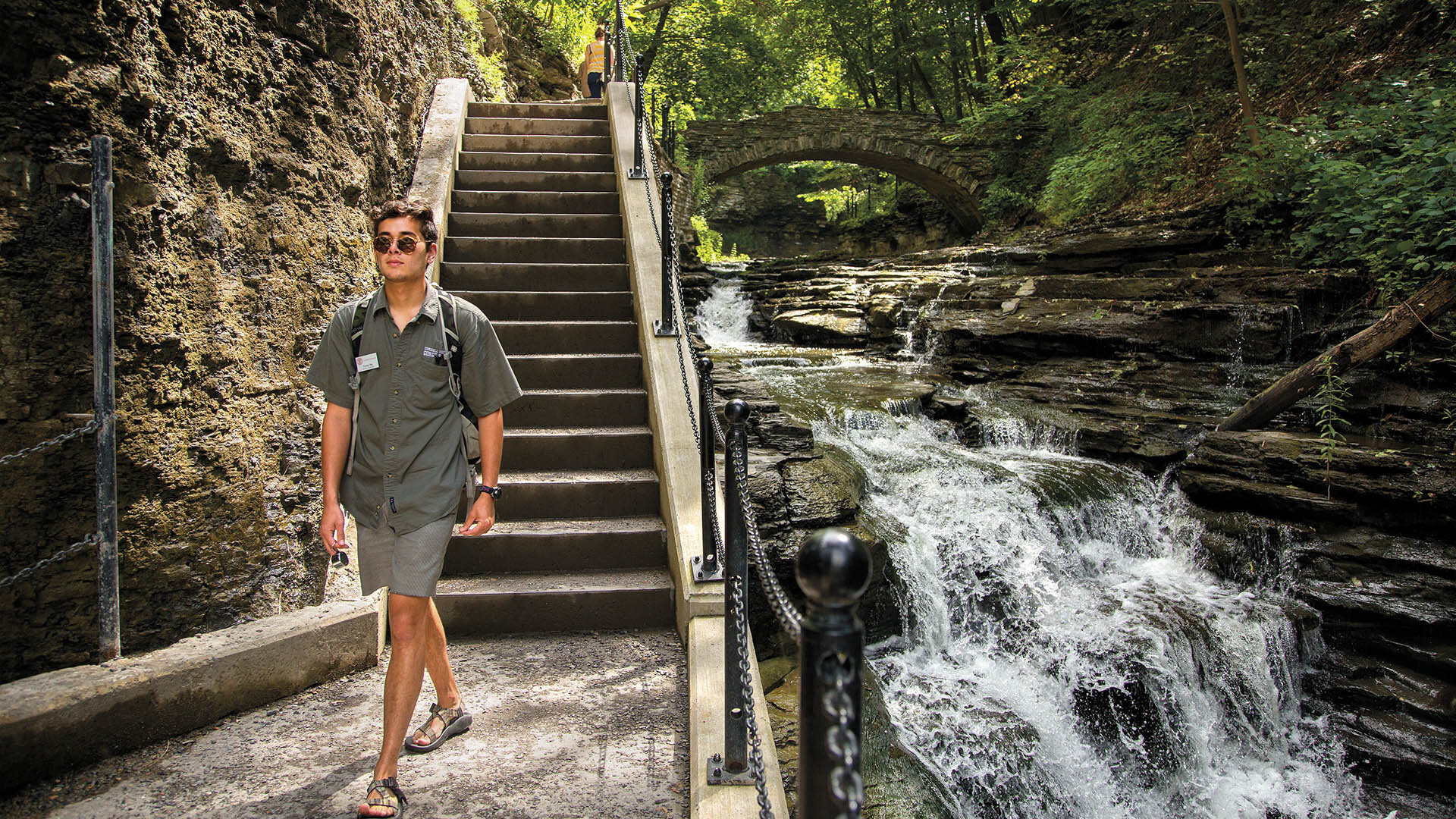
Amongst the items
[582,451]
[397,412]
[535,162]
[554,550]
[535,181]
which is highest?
[535,162]

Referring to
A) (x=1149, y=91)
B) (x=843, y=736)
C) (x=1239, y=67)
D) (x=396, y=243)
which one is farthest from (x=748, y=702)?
(x=1149, y=91)

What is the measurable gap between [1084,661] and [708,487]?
3.19 metres

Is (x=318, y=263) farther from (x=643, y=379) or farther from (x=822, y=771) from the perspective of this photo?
(x=822, y=771)

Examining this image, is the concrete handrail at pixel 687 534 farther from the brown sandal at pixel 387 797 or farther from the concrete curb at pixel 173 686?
the concrete curb at pixel 173 686

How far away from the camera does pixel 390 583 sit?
97.2 inches

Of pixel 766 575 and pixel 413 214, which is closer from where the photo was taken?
pixel 766 575

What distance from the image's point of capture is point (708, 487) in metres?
3.35

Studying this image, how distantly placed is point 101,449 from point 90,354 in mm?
367

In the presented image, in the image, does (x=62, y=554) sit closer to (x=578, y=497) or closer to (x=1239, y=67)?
(x=578, y=497)

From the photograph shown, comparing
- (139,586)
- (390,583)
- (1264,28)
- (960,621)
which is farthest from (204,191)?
(1264,28)

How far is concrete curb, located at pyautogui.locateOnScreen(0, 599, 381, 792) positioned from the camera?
250 centimetres

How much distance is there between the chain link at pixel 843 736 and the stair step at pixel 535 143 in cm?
753

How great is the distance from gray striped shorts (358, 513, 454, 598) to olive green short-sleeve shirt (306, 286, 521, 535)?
0.10 ft

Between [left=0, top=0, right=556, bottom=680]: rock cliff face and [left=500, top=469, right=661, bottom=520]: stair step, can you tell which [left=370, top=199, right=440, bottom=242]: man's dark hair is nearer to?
[left=0, top=0, right=556, bottom=680]: rock cliff face
